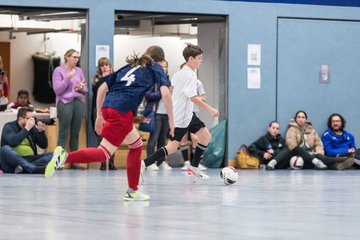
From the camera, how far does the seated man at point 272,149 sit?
20328 mm

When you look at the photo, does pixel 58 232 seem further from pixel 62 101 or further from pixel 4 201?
pixel 62 101

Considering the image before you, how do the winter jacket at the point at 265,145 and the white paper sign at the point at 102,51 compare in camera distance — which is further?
the winter jacket at the point at 265,145

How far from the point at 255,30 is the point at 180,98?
5930 millimetres

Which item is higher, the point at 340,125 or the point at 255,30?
the point at 255,30

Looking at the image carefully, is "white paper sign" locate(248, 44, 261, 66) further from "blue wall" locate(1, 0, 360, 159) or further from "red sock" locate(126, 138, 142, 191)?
"red sock" locate(126, 138, 142, 191)

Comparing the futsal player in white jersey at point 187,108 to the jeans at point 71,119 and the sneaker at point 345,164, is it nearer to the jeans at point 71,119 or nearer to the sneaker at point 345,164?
the jeans at point 71,119

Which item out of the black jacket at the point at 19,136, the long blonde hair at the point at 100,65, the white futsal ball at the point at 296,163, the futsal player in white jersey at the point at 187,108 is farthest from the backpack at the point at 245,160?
the futsal player in white jersey at the point at 187,108

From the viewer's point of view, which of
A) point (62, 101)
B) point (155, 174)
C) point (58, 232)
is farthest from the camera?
point (62, 101)

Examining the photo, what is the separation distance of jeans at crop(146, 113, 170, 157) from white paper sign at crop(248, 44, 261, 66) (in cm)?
252

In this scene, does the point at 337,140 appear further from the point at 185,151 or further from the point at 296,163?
the point at 185,151

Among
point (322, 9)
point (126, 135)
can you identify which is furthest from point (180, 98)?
point (322, 9)

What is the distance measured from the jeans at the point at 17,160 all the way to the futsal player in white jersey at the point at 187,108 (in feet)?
9.38

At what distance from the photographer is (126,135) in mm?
11703

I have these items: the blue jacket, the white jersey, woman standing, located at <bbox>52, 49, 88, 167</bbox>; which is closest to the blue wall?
the blue jacket
